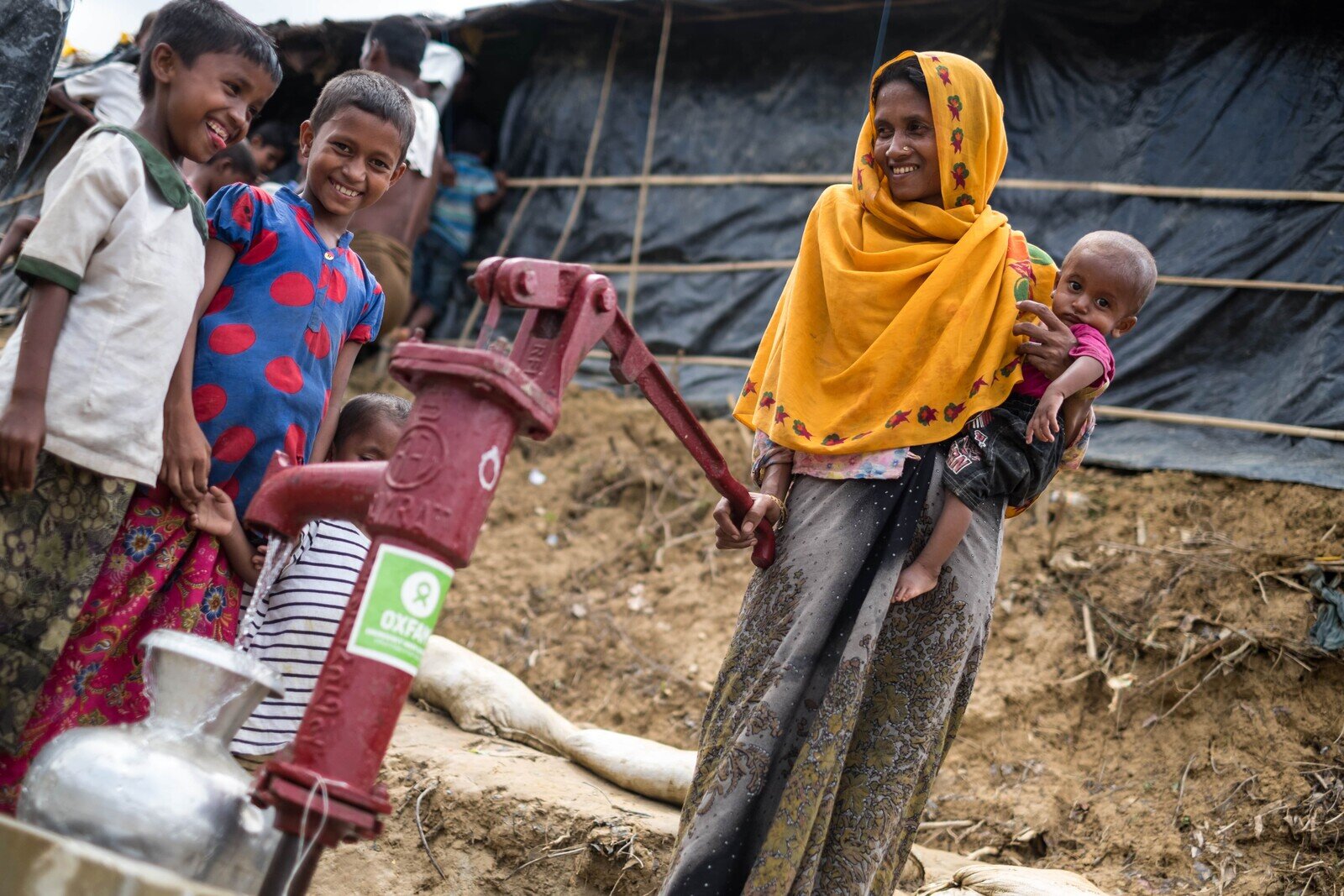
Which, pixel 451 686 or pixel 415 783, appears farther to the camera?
pixel 451 686

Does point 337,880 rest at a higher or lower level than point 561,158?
lower

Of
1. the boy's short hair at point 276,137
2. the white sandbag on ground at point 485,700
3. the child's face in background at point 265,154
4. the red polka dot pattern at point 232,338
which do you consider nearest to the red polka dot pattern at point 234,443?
the red polka dot pattern at point 232,338

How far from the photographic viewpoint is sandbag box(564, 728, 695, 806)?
3350 mm

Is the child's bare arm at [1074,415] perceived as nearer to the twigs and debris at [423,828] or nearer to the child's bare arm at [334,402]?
the child's bare arm at [334,402]

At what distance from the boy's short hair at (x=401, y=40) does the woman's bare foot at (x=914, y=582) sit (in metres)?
4.36

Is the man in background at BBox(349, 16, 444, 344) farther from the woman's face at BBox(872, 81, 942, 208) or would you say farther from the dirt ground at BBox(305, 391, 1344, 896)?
the woman's face at BBox(872, 81, 942, 208)

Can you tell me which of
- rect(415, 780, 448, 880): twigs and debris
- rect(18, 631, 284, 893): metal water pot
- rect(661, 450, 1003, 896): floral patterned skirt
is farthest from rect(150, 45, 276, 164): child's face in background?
rect(415, 780, 448, 880): twigs and debris

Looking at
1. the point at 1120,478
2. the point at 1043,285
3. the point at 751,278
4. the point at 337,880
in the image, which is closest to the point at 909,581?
the point at 1043,285

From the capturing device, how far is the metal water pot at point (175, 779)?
4.46 feet

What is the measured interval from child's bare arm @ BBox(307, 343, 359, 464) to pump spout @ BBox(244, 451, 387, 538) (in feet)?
2.01

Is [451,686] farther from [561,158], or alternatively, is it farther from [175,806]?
[561,158]

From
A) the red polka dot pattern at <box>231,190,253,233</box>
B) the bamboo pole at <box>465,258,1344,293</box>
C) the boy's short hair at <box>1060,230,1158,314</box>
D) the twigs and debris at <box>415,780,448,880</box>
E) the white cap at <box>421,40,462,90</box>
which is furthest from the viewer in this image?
the white cap at <box>421,40,462,90</box>

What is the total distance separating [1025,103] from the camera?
5953 mm

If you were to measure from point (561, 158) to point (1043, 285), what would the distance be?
5.41 m
